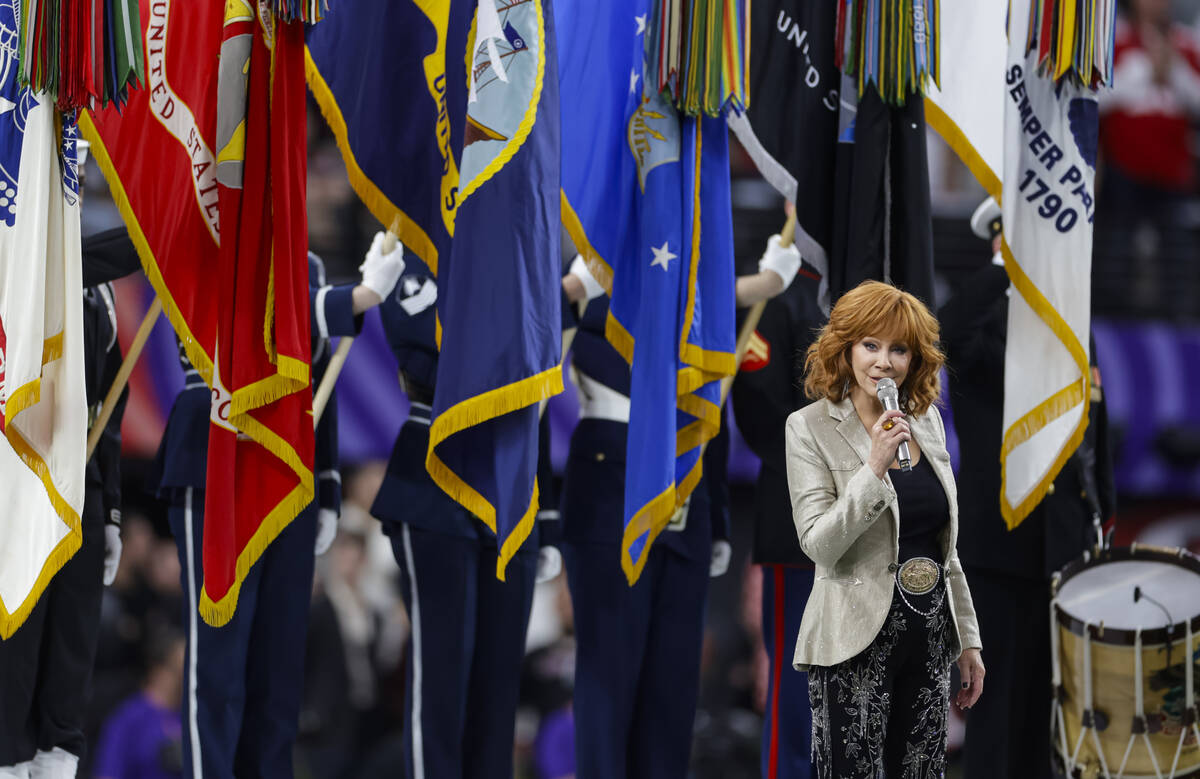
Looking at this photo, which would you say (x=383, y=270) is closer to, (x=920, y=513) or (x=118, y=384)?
(x=118, y=384)

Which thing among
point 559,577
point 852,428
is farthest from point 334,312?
point 559,577

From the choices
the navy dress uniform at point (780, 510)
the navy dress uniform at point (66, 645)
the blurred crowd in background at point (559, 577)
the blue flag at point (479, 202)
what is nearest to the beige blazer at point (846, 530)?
the blue flag at point (479, 202)

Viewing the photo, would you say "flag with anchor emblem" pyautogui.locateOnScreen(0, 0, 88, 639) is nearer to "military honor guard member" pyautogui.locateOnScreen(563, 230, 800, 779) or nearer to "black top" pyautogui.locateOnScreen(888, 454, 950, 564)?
"military honor guard member" pyautogui.locateOnScreen(563, 230, 800, 779)

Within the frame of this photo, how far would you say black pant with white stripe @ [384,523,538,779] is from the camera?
14.0ft

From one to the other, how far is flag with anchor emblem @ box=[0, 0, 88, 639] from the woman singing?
1778 millimetres

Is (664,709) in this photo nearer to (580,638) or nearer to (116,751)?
(580,638)

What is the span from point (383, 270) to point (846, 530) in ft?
6.17

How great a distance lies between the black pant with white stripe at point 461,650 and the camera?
14.0ft

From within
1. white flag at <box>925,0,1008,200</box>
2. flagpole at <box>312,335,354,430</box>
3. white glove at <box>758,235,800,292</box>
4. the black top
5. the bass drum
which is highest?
white flag at <box>925,0,1008,200</box>

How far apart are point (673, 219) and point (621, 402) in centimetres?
76

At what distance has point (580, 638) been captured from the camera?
4566 mm

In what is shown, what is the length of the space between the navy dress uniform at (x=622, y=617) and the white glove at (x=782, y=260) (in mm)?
530

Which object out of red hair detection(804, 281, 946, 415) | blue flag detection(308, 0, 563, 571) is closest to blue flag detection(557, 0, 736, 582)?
blue flag detection(308, 0, 563, 571)

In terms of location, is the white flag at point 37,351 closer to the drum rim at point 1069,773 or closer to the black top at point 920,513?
the black top at point 920,513
